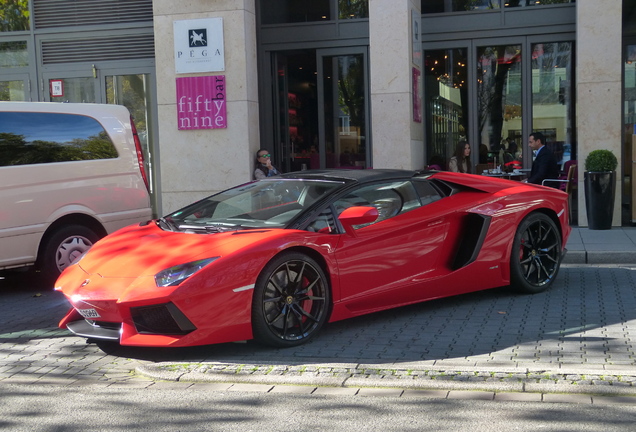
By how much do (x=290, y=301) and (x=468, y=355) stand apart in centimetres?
128

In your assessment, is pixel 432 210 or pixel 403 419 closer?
pixel 403 419

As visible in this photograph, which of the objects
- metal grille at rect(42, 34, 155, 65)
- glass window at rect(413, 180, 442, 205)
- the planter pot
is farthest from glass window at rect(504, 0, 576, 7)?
glass window at rect(413, 180, 442, 205)

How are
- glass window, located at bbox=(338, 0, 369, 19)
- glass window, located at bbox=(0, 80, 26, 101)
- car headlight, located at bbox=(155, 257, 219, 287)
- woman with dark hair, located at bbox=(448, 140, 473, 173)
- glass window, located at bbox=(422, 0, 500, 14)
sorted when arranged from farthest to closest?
glass window, located at bbox=(0, 80, 26, 101) → glass window, located at bbox=(338, 0, 369, 19) → glass window, located at bbox=(422, 0, 500, 14) → woman with dark hair, located at bbox=(448, 140, 473, 173) → car headlight, located at bbox=(155, 257, 219, 287)

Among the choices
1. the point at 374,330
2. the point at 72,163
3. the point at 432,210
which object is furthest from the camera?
the point at 72,163

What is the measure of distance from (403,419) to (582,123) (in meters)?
10.1

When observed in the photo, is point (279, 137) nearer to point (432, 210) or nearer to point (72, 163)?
point (72, 163)

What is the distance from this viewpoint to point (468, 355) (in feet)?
17.9

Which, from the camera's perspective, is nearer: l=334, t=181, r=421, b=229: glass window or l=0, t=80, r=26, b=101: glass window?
l=334, t=181, r=421, b=229: glass window

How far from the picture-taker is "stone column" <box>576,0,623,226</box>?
1304cm

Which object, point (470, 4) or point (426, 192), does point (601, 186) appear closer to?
point (470, 4)

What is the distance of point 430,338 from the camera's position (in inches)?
236

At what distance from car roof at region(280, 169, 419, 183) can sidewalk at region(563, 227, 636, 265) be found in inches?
147

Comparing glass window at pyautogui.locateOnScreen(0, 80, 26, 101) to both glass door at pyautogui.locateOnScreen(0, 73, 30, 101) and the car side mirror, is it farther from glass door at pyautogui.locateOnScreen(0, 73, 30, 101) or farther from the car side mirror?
the car side mirror

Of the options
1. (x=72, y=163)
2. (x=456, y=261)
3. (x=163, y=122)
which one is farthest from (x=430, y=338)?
(x=163, y=122)
